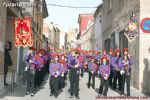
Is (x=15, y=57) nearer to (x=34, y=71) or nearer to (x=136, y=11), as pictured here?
(x=34, y=71)

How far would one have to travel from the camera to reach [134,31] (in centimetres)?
1529

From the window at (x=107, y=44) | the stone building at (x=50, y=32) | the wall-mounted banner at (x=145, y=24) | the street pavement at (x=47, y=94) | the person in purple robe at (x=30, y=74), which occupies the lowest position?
the street pavement at (x=47, y=94)

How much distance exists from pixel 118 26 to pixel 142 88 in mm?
6938

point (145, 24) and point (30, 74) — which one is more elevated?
point (145, 24)

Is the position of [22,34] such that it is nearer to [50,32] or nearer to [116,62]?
[116,62]

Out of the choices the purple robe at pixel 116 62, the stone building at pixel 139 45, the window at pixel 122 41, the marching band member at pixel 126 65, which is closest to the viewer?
the marching band member at pixel 126 65

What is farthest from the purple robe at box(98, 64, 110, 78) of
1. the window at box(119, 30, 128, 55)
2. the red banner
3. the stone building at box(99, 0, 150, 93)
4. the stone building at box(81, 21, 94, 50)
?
the stone building at box(81, 21, 94, 50)

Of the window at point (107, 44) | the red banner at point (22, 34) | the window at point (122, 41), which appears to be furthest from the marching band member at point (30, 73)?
the window at point (107, 44)

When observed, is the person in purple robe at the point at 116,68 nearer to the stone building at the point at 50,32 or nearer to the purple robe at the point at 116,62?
the purple robe at the point at 116,62

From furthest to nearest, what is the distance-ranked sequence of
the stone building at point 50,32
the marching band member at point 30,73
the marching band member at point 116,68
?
1. the stone building at point 50,32
2. the marching band member at point 116,68
3. the marching band member at point 30,73

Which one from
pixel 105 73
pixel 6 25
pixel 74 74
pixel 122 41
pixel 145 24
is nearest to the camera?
pixel 145 24

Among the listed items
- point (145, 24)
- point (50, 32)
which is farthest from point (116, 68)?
point (50, 32)

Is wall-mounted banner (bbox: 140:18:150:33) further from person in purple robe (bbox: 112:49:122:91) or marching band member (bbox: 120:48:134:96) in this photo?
person in purple robe (bbox: 112:49:122:91)

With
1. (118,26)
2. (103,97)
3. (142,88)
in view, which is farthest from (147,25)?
(118,26)
